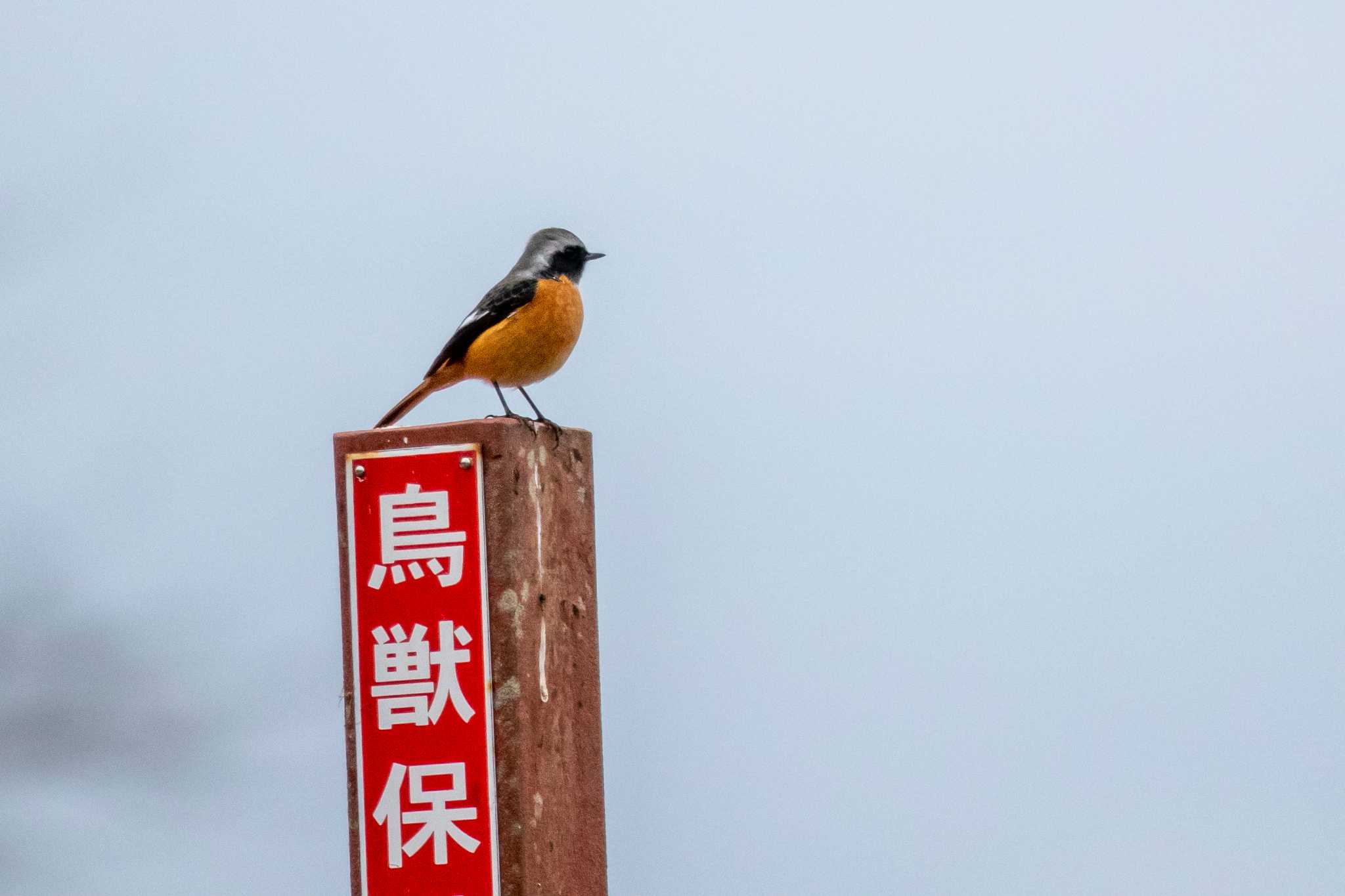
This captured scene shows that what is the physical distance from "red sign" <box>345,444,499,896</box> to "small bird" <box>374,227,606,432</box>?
874 mm

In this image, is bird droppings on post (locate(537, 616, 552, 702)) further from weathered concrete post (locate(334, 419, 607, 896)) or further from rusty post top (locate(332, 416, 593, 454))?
rusty post top (locate(332, 416, 593, 454))

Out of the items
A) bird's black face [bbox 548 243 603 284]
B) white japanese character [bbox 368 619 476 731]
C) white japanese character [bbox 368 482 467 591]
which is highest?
bird's black face [bbox 548 243 603 284]

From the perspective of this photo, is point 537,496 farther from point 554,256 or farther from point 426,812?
point 554,256

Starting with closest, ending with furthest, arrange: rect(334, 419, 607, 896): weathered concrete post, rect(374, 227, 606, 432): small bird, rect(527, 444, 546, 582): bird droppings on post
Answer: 1. rect(334, 419, 607, 896): weathered concrete post
2. rect(527, 444, 546, 582): bird droppings on post
3. rect(374, 227, 606, 432): small bird

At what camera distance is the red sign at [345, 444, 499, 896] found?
4.70 meters

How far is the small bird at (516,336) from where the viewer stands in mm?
5672

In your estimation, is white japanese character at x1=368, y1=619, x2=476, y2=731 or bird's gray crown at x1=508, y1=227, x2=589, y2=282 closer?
white japanese character at x1=368, y1=619, x2=476, y2=731

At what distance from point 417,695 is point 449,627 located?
230mm

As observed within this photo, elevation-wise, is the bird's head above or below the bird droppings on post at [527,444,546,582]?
above

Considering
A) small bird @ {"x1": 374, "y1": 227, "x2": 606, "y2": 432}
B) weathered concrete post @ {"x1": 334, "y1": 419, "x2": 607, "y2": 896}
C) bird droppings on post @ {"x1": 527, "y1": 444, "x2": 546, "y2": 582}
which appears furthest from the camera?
small bird @ {"x1": 374, "y1": 227, "x2": 606, "y2": 432}

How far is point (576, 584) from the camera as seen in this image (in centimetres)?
511

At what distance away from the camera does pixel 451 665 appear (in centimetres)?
473

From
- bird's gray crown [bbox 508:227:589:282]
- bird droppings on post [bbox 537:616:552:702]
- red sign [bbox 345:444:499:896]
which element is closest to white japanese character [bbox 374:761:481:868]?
red sign [bbox 345:444:499:896]

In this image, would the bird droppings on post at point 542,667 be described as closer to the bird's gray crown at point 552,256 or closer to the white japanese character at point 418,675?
the white japanese character at point 418,675
